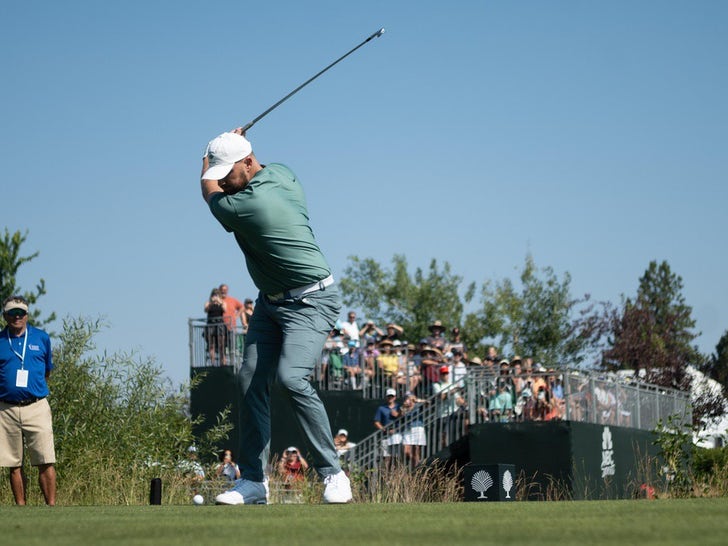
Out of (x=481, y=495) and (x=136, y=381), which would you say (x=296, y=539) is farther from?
(x=136, y=381)

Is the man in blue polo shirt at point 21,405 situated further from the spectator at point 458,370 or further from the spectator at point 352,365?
the spectator at point 352,365

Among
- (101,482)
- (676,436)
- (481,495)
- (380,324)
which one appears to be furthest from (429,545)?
(380,324)

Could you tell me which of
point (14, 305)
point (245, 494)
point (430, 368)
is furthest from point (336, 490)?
point (430, 368)

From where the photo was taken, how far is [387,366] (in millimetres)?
24469

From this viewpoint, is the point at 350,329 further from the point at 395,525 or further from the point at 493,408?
the point at 395,525

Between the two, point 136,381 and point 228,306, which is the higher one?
point 228,306

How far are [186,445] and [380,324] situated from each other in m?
42.0

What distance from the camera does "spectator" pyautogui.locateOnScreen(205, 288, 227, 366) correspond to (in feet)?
83.6

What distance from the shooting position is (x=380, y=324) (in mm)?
55719

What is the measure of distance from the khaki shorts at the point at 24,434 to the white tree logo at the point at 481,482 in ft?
11.0

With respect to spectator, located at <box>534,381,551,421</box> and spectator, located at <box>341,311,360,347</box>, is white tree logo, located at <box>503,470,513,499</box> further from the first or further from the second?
spectator, located at <box>341,311,360,347</box>

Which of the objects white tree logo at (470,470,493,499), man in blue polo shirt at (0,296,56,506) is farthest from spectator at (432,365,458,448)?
man in blue polo shirt at (0,296,56,506)

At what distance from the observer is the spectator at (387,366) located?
24.4m

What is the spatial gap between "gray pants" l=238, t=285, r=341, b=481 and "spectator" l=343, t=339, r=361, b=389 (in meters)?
17.6
